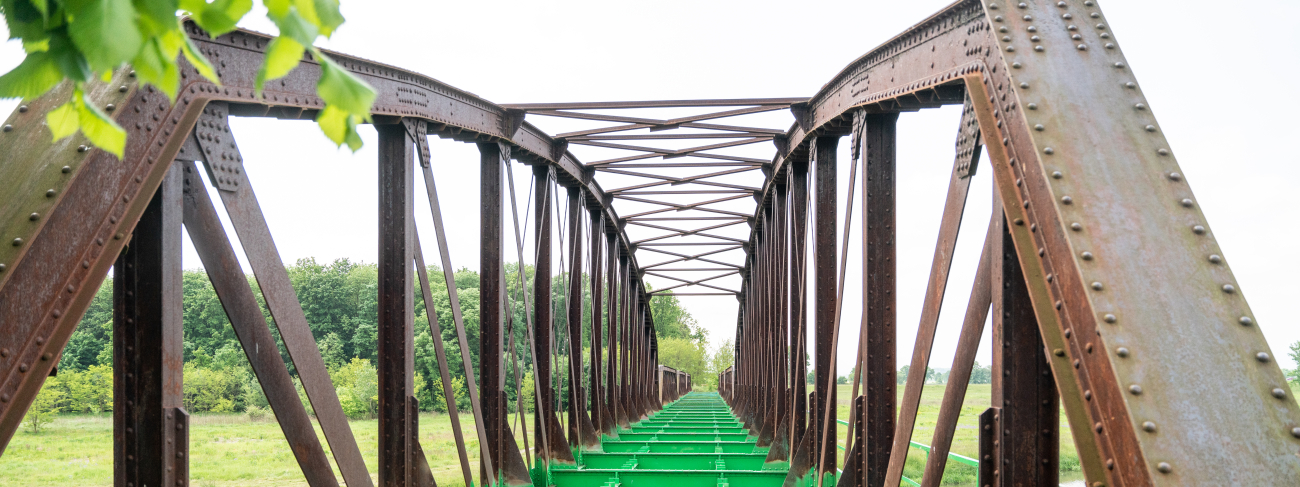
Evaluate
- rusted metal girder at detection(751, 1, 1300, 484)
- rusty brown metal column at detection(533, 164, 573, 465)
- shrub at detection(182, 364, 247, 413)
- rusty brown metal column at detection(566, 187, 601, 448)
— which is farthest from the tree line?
rusted metal girder at detection(751, 1, 1300, 484)

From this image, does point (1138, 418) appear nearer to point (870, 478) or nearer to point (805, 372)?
point (870, 478)

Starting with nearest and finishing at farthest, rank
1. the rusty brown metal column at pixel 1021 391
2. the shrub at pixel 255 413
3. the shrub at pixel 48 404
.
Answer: the rusty brown metal column at pixel 1021 391, the shrub at pixel 48 404, the shrub at pixel 255 413

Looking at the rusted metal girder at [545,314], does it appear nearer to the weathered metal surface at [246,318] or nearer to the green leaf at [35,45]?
the weathered metal surface at [246,318]

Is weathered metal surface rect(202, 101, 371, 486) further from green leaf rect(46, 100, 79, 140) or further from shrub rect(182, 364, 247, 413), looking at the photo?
shrub rect(182, 364, 247, 413)

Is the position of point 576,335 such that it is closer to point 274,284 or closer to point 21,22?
point 274,284

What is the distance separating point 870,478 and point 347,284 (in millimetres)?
40517

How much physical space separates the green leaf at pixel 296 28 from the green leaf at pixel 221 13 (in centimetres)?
17

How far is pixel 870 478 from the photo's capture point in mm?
7680

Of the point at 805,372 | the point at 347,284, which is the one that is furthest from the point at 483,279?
the point at 347,284

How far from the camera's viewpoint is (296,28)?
162cm

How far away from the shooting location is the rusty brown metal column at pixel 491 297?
10.5 m

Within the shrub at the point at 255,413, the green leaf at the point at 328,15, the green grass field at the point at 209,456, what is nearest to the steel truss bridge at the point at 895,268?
the green leaf at the point at 328,15

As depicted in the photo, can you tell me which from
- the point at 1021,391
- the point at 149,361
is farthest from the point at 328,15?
the point at 149,361

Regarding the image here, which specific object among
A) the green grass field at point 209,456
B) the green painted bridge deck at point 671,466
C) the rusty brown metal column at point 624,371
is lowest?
the green grass field at point 209,456
